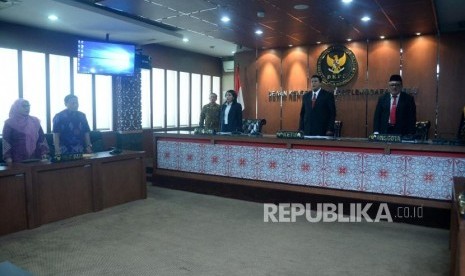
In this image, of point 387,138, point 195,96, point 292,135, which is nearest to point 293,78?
point 195,96

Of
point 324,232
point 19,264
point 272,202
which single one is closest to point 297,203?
point 272,202

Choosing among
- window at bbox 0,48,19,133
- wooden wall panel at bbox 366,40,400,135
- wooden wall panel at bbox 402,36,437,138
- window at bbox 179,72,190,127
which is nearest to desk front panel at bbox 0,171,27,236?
window at bbox 0,48,19,133

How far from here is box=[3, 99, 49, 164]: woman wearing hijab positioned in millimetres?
4410

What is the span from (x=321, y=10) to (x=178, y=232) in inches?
146

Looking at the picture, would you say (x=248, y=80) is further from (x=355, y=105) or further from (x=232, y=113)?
(x=232, y=113)

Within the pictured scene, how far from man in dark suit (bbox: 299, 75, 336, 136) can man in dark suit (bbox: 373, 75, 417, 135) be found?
66 cm

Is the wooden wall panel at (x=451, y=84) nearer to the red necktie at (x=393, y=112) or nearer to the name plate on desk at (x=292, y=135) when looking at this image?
the red necktie at (x=393, y=112)

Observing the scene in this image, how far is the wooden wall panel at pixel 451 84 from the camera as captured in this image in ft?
21.5

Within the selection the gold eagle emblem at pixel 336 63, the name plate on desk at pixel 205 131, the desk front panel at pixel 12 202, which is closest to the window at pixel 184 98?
the gold eagle emblem at pixel 336 63

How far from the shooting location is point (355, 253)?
3238mm

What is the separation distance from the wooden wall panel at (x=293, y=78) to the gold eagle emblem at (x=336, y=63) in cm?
53

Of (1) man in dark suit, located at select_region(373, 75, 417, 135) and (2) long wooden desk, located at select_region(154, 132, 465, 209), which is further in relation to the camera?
(1) man in dark suit, located at select_region(373, 75, 417, 135)

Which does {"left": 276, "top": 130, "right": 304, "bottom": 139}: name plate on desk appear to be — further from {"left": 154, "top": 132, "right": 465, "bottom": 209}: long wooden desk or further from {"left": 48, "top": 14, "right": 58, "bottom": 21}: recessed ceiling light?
{"left": 48, "top": 14, "right": 58, "bottom": 21}: recessed ceiling light

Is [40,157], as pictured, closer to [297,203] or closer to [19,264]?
[19,264]
